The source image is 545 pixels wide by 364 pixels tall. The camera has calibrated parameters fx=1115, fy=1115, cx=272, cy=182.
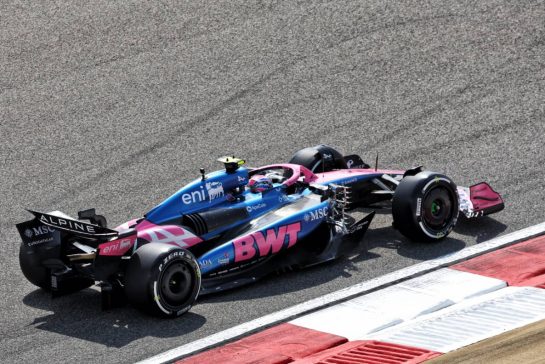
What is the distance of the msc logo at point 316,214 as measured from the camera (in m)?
11.7

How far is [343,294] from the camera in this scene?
10.9 metres

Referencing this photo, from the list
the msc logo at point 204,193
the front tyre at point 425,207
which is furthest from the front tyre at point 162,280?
the front tyre at point 425,207

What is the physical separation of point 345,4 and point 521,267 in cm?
876

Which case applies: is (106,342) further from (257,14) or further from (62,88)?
(257,14)

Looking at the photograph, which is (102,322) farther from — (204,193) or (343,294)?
(343,294)

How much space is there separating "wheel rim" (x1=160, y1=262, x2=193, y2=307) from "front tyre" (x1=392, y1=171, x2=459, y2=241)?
2583 millimetres

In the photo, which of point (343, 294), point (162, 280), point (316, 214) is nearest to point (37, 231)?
point (162, 280)

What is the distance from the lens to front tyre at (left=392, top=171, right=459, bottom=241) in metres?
11.9

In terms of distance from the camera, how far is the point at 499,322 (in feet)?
33.2

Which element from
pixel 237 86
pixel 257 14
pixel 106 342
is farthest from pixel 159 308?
pixel 257 14

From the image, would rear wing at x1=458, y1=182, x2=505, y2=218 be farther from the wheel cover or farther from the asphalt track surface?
the wheel cover

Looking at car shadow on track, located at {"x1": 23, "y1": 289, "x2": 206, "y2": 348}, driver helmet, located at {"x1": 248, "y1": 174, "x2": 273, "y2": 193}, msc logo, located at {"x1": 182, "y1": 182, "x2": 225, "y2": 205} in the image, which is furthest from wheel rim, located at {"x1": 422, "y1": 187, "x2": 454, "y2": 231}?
car shadow on track, located at {"x1": 23, "y1": 289, "x2": 206, "y2": 348}

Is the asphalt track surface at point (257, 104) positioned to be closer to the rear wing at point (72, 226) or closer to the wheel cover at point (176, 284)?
the wheel cover at point (176, 284)

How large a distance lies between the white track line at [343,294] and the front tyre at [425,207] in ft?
1.26
